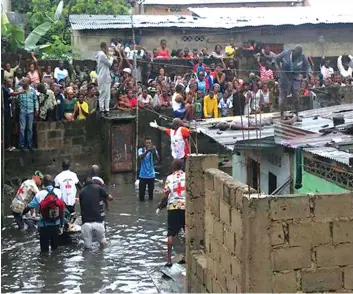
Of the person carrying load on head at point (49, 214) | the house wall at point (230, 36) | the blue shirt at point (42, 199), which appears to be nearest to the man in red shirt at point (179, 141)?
the blue shirt at point (42, 199)

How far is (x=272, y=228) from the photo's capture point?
7.68 m

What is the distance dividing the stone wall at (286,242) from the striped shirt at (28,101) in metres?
10.3

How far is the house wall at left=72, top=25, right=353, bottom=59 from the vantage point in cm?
2669

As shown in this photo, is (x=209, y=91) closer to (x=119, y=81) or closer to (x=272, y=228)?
(x=119, y=81)

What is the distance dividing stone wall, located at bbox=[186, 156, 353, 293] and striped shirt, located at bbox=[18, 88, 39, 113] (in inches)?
406

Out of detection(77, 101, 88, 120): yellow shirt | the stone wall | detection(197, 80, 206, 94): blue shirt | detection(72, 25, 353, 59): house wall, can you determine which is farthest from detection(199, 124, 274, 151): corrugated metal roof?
detection(72, 25, 353, 59): house wall

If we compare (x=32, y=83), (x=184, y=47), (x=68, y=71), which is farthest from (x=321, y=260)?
(x=184, y=47)

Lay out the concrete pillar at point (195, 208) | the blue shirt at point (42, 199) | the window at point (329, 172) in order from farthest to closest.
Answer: the blue shirt at point (42, 199) → the concrete pillar at point (195, 208) → the window at point (329, 172)

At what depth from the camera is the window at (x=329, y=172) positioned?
1033 centimetres

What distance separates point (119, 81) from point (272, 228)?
1402cm

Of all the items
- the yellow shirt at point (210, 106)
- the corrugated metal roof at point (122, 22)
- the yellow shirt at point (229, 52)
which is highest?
the corrugated metal roof at point (122, 22)

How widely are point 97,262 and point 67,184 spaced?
87.2 inches

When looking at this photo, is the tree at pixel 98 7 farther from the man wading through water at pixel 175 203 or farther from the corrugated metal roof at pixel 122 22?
the man wading through water at pixel 175 203

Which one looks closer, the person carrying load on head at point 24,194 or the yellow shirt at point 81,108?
the person carrying load on head at point 24,194
